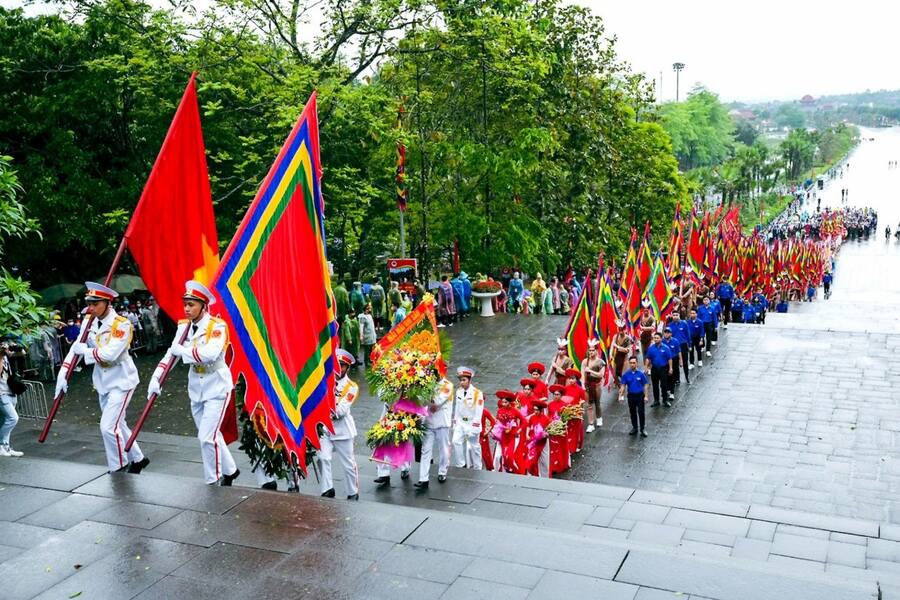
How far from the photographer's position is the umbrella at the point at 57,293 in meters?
20.3

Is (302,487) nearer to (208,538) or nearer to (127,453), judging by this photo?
(127,453)

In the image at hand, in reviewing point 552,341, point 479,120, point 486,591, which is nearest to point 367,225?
point 479,120

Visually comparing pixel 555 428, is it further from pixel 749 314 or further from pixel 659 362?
pixel 749 314

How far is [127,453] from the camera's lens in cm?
851

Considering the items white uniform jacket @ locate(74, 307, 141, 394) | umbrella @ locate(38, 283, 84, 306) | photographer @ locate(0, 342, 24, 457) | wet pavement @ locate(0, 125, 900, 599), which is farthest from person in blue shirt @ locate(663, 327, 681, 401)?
umbrella @ locate(38, 283, 84, 306)

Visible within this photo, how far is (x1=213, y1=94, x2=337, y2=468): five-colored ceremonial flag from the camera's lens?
6953 mm

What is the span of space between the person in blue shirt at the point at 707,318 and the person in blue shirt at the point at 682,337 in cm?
171

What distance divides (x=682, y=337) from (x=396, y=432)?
8.50 metres

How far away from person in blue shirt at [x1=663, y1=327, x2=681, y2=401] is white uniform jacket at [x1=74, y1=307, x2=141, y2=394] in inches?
356

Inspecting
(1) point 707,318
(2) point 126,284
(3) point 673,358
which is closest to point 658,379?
(3) point 673,358

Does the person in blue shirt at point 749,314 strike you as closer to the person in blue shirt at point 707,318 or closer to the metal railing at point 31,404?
the person in blue shirt at point 707,318

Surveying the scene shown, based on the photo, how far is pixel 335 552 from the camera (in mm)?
6258

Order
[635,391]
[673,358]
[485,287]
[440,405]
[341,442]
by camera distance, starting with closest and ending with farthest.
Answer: [341,442] → [440,405] → [635,391] → [673,358] → [485,287]

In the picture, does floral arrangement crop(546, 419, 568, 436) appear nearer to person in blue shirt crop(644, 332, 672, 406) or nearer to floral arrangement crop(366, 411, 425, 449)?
floral arrangement crop(366, 411, 425, 449)
